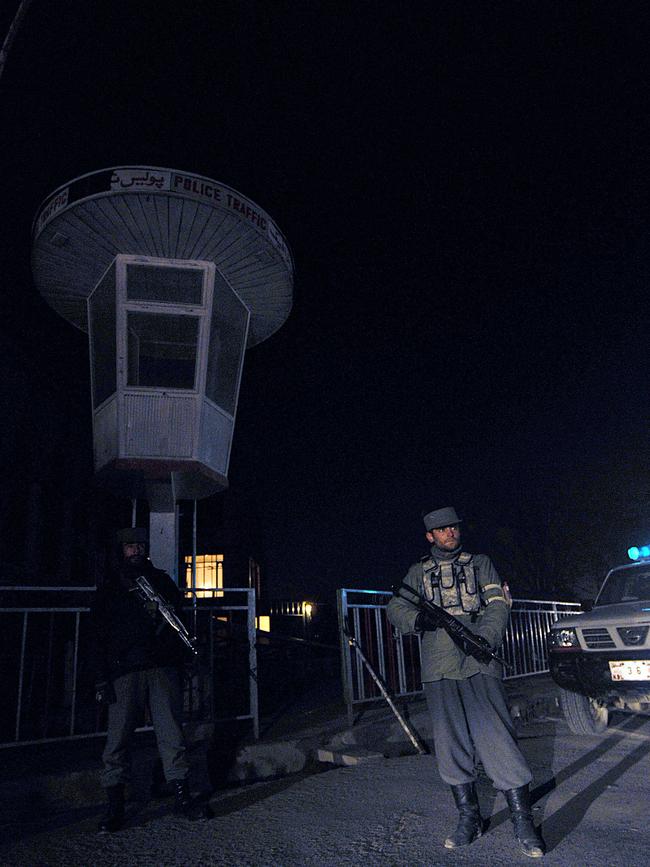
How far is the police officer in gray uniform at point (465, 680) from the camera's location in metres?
3.13

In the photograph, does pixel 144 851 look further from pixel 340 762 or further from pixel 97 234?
pixel 97 234

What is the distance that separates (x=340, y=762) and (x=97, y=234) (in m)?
6.22

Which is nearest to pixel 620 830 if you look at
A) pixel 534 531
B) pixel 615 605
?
pixel 615 605

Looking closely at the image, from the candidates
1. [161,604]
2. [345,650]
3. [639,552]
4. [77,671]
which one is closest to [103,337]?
[77,671]

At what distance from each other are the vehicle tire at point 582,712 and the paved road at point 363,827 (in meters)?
1.34

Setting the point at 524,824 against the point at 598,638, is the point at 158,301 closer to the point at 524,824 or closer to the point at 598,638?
the point at 598,638

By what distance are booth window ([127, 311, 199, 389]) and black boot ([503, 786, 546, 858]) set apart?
5756 millimetres

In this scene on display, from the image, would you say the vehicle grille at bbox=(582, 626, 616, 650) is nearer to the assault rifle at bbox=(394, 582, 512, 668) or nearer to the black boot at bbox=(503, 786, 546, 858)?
the assault rifle at bbox=(394, 582, 512, 668)

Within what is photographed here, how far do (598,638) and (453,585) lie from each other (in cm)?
333

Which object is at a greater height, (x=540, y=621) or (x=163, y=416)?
(x=163, y=416)

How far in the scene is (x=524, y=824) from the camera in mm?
3020

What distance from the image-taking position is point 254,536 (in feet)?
91.8

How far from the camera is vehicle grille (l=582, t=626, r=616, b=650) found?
5965mm

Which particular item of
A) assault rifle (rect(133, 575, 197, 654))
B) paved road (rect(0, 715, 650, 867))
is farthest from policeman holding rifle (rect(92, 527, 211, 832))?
paved road (rect(0, 715, 650, 867))
